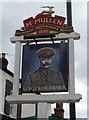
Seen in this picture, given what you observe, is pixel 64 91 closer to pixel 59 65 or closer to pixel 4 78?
pixel 59 65

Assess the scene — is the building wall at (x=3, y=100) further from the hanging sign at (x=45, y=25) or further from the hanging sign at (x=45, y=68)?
the hanging sign at (x=45, y=25)

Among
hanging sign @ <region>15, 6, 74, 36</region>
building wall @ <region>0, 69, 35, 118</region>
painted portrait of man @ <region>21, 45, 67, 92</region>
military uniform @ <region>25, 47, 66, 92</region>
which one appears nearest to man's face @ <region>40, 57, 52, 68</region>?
painted portrait of man @ <region>21, 45, 67, 92</region>

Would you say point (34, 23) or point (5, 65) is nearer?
point (34, 23)

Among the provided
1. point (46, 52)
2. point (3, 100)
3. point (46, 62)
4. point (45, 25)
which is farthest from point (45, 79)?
point (3, 100)

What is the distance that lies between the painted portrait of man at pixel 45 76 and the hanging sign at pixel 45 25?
2.91 ft

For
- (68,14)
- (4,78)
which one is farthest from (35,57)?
(4,78)

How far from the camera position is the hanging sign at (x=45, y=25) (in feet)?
45.5

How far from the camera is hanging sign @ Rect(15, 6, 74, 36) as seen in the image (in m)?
13.9

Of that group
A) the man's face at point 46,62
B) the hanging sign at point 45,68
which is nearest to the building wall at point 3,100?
the hanging sign at point 45,68

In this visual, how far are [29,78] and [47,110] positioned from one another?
1.80m

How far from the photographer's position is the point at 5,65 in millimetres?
23156

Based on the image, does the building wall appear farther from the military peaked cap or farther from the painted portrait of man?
the military peaked cap

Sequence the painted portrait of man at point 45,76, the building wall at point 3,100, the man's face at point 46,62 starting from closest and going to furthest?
the painted portrait of man at point 45,76
the man's face at point 46,62
the building wall at point 3,100

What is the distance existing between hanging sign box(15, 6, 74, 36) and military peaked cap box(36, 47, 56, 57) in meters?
0.85
